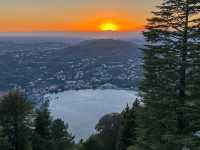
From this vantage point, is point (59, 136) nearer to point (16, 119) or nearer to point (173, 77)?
point (16, 119)

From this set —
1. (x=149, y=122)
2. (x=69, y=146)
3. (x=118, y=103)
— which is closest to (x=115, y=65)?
(x=118, y=103)

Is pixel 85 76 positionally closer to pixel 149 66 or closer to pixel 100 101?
pixel 100 101

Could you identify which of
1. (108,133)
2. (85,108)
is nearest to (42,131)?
(108,133)

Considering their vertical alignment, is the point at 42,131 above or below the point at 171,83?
below

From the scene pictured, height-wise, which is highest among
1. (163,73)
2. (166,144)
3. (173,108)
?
(163,73)

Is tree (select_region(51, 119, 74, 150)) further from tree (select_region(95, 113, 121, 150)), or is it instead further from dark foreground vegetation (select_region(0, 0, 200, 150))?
dark foreground vegetation (select_region(0, 0, 200, 150))

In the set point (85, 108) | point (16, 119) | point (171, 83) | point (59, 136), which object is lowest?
point (85, 108)

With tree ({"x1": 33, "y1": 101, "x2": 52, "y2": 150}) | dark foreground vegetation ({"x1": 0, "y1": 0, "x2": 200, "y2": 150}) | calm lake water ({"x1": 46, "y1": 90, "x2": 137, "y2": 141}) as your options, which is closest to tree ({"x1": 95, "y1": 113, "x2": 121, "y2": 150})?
tree ({"x1": 33, "y1": 101, "x2": 52, "y2": 150})
